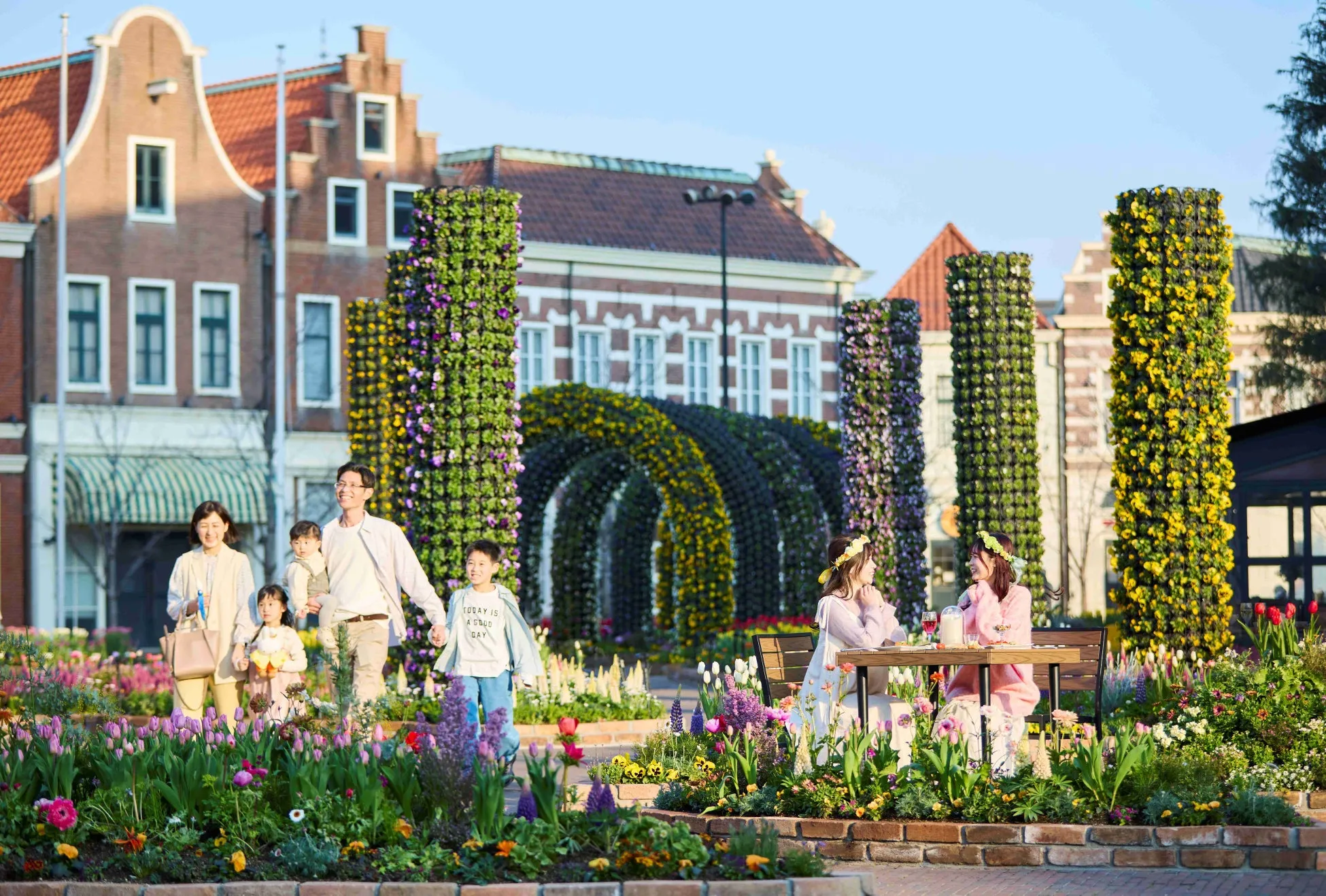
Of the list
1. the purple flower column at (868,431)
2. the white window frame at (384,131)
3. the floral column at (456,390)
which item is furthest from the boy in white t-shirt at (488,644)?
the white window frame at (384,131)

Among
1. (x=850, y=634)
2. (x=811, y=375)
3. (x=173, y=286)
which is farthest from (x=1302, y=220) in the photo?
(x=850, y=634)

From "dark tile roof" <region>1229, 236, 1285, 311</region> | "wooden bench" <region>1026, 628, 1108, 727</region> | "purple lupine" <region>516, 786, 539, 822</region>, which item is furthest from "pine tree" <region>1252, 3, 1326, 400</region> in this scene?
"purple lupine" <region>516, 786, 539, 822</region>

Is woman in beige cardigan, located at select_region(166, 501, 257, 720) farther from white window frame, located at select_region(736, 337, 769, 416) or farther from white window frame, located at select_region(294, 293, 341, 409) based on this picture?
white window frame, located at select_region(736, 337, 769, 416)

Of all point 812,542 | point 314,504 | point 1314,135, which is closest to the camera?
point 812,542

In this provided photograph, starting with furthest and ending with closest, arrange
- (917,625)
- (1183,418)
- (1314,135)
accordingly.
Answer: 1. (1314,135)
2. (917,625)
3. (1183,418)

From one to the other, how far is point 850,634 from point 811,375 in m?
38.2

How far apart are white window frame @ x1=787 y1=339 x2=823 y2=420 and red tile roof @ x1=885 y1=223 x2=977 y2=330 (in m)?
3.23

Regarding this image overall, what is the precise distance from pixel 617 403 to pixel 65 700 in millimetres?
17128

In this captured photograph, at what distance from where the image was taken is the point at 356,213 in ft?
138

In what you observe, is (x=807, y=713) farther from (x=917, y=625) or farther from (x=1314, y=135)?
(x=1314, y=135)

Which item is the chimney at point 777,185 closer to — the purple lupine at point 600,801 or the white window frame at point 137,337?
the white window frame at point 137,337

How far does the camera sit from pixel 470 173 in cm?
Result: 4838

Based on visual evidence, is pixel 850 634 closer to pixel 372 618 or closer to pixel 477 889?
pixel 372 618

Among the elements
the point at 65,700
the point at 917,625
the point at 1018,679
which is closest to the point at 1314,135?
the point at 917,625
